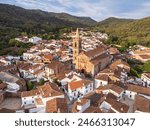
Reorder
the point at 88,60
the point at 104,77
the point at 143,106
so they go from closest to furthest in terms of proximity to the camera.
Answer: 1. the point at 143,106
2. the point at 104,77
3. the point at 88,60

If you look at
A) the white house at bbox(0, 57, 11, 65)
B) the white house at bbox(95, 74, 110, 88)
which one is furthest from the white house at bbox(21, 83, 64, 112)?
the white house at bbox(0, 57, 11, 65)

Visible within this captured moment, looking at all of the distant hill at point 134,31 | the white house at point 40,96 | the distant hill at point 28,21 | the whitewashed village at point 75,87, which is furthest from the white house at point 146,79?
the distant hill at point 28,21

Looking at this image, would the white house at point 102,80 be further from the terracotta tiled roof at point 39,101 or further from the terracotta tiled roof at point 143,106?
the terracotta tiled roof at point 143,106

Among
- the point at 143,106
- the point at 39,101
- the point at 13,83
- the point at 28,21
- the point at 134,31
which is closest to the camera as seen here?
the point at 143,106

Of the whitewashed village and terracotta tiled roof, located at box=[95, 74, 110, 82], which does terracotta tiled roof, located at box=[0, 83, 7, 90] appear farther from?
terracotta tiled roof, located at box=[95, 74, 110, 82]

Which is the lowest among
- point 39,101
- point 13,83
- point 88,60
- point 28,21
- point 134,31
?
point 39,101

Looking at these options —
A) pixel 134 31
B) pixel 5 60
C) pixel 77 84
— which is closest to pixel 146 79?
pixel 77 84

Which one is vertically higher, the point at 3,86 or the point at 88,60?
the point at 88,60

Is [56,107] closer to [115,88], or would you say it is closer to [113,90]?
[113,90]

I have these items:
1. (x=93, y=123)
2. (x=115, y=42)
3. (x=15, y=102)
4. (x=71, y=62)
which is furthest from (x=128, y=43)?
(x=93, y=123)
